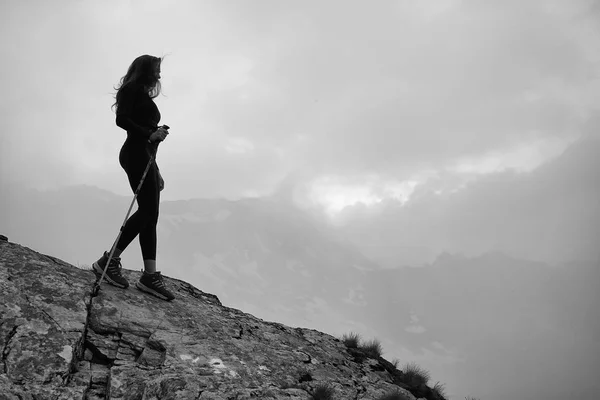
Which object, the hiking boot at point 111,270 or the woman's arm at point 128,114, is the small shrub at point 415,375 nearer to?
the hiking boot at point 111,270

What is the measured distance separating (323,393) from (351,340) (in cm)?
422

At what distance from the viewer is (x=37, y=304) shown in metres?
5.54

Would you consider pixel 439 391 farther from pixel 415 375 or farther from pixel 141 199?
pixel 141 199

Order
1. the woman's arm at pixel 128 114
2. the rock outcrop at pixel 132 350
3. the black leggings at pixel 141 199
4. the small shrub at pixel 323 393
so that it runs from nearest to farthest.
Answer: the rock outcrop at pixel 132 350 < the small shrub at pixel 323 393 < the woman's arm at pixel 128 114 < the black leggings at pixel 141 199

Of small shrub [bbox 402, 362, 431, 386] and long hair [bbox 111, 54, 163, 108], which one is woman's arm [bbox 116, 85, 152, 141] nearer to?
long hair [bbox 111, 54, 163, 108]

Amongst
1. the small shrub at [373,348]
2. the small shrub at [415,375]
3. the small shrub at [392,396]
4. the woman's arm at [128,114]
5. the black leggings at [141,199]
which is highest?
the woman's arm at [128,114]

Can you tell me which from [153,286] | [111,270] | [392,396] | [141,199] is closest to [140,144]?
[141,199]

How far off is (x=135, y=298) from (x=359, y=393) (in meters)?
3.90

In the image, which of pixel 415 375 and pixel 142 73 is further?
pixel 415 375

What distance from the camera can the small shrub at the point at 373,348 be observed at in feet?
31.4

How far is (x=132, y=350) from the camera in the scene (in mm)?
5676

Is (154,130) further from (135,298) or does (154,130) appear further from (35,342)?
(35,342)

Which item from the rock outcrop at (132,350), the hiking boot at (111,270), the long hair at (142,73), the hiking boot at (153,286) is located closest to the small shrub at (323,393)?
the rock outcrop at (132,350)

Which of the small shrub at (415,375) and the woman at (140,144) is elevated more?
the woman at (140,144)
